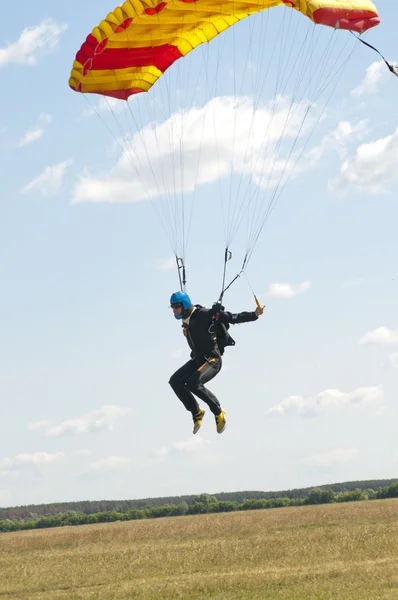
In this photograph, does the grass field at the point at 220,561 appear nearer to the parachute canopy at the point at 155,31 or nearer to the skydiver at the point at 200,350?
the skydiver at the point at 200,350

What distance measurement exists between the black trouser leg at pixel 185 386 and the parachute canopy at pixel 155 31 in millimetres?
5728

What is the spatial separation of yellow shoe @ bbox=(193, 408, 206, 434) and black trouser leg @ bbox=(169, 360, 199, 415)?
0.08m

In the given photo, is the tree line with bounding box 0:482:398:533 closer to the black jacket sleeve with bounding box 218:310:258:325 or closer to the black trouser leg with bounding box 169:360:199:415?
the black trouser leg with bounding box 169:360:199:415

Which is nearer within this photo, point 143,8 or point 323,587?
point 323,587

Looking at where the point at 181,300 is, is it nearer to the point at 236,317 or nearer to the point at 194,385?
the point at 236,317

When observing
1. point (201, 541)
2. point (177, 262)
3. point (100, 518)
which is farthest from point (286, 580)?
point (100, 518)

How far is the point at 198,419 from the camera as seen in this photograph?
16891 mm

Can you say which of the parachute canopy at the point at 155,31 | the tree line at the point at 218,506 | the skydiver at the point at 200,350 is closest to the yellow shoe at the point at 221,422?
the skydiver at the point at 200,350

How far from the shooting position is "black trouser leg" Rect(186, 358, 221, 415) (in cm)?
1650

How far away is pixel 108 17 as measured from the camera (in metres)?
17.2

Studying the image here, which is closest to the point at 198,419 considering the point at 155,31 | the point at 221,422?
the point at 221,422

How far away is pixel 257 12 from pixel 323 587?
1055cm

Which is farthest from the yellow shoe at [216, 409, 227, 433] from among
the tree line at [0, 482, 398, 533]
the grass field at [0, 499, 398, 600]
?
the tree line at [0, 482, 398, 533]

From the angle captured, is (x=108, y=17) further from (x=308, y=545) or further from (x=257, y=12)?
(x=308, y=545)
